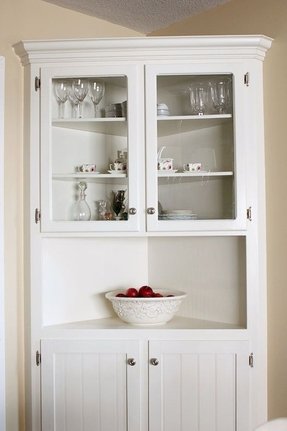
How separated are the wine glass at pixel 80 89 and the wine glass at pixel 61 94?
41mm

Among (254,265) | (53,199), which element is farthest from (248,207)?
(53,199)

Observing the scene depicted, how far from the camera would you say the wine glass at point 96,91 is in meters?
2.62

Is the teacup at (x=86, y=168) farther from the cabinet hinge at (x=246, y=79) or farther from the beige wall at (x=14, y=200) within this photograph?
the cabinet hinge at (x=246, y=79)

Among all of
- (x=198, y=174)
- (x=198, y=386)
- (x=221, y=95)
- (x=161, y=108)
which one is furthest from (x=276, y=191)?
(x=198, y=386)

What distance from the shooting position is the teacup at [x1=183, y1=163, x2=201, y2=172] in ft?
8.55

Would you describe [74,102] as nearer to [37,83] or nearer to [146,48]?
[37,83]

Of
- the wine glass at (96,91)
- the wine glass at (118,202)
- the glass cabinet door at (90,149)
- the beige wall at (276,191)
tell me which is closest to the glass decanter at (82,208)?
the glass cabinet door at (90,149)

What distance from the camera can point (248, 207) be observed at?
2539 mm

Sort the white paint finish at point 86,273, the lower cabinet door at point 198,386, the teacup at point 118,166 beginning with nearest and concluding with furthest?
the lower cabinet door at point 198,386 < the teacup at point 118,166 < the white paint finish at point 86,273

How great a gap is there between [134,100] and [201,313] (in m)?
1.07

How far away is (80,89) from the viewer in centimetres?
263

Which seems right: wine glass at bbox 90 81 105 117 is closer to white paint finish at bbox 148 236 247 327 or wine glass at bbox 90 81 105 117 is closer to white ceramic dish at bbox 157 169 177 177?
white ceramic dish at bbox 157 169 177 177

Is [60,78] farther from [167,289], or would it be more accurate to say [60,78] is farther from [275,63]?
[167,289]

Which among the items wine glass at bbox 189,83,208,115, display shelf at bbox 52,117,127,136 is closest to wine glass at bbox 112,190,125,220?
display shelf at bbox 52,117,127,136
